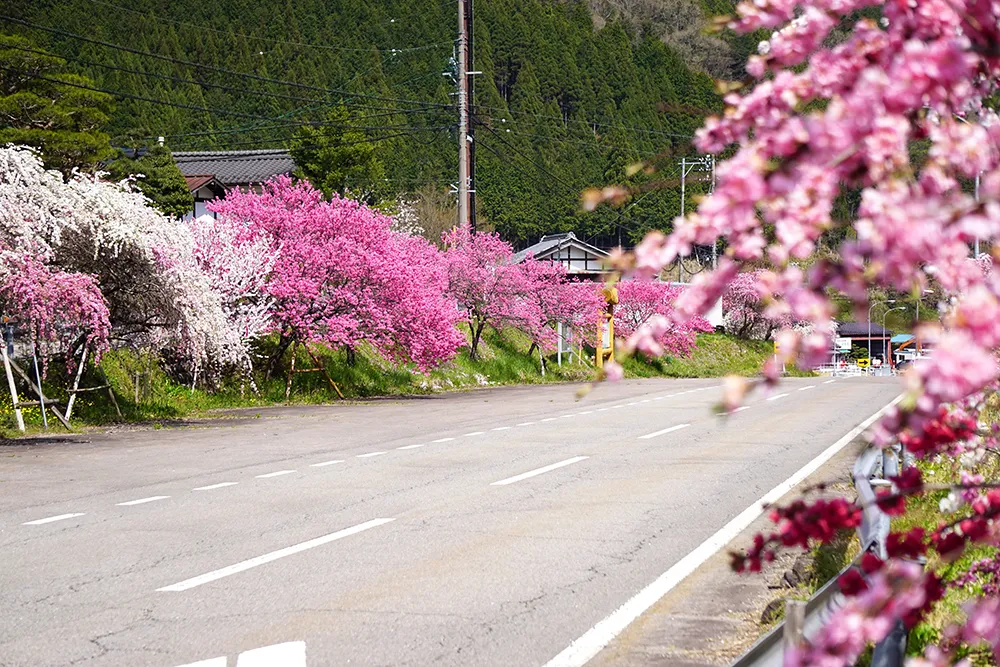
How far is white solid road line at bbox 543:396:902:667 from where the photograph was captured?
6.17 m

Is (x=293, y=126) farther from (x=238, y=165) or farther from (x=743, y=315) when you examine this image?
(x=743, y=315)

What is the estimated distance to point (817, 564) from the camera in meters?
8.38

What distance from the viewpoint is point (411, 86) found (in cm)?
11331

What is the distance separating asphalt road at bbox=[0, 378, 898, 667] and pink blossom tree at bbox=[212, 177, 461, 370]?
9.25 meters

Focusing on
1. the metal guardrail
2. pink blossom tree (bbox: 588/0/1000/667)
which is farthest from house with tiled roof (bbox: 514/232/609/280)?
pink blossom tree (bbox: 588/0/1000/667)

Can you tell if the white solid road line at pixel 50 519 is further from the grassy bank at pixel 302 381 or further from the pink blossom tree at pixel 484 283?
the pink blossom tree at pixel 484 283

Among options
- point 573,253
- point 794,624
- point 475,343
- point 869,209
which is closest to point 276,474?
point 794,624

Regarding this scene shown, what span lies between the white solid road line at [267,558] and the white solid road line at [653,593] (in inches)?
109

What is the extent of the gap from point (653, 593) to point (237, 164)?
66.8 m

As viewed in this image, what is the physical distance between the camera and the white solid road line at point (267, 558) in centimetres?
782

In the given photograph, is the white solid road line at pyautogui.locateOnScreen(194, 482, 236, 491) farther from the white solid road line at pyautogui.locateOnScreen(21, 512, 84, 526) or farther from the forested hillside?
the forested hillside

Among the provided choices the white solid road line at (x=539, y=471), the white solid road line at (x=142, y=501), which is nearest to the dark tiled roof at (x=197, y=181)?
the white solid road line at (x=539, y=471)

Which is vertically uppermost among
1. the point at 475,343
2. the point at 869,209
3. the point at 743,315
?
the point at 869,209

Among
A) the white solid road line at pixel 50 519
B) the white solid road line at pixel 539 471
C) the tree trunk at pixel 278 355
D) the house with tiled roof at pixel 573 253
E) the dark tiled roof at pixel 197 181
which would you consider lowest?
the white solid road line at pixel 539 471
